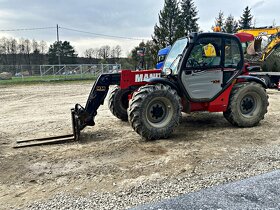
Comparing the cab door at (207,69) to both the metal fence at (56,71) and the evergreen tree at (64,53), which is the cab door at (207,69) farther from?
the evergreen tree at (64,53)

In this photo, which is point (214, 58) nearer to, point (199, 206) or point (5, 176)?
point (199, 206)

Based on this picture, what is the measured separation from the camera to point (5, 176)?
3.97m

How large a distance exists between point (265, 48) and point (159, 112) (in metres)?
11.9

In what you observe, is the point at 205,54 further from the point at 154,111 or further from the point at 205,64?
the point at 154,111

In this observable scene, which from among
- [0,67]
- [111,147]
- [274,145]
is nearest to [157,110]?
[111,147]

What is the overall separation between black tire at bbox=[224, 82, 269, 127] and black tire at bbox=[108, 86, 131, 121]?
261 centimetres

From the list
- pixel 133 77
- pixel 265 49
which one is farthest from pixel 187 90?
pixel 265 49

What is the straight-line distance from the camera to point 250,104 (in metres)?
6.59

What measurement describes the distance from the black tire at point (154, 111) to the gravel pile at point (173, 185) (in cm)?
146

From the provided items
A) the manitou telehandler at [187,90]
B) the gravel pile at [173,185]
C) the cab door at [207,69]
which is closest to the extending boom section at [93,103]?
the manitou telehandler at [187,90]

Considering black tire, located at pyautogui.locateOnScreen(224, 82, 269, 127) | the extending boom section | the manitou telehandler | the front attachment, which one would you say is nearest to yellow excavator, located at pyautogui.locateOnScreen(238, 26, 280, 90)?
black tire, located at pyautogui.locateOnScreen(224, 82, 269, 127)

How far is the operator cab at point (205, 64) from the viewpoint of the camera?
590 centimetres

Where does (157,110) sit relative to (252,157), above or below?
above

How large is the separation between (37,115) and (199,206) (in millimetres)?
7077
